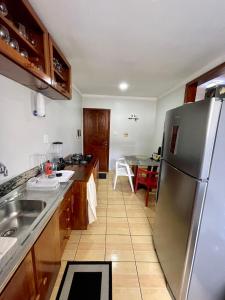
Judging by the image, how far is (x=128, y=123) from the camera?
484 centimetres

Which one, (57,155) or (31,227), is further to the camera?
(57,155)

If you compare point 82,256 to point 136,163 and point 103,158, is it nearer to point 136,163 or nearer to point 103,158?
point 136,163

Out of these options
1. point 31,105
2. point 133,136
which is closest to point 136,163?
point 133,136

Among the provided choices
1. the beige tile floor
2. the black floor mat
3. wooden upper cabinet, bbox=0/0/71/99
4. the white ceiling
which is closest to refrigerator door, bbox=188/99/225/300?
the beige tile floor

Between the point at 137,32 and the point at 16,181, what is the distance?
74.3 inches

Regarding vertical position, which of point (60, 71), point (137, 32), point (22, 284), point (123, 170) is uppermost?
point (137, 32)

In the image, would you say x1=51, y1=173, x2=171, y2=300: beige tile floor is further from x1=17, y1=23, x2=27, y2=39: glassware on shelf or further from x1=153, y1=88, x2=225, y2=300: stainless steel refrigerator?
x1=17, y1=23, x2=27, y2=39: glassware on shelf

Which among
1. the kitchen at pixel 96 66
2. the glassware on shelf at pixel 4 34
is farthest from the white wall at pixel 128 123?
the glassware on shelf at pixel 4 34

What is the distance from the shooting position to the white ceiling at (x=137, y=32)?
114 centimetres

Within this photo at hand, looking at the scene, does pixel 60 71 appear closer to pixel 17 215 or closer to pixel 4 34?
pixel 4 34

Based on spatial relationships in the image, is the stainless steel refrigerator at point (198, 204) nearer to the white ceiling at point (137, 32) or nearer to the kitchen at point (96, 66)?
the kitchen at point (96, 66)

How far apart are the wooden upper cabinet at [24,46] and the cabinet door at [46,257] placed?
1187mm

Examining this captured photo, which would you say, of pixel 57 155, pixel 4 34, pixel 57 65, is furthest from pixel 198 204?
pixel 57 155

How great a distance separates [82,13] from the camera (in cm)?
123
